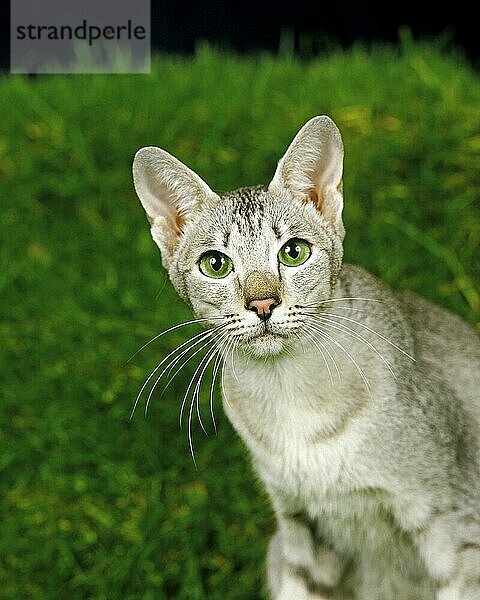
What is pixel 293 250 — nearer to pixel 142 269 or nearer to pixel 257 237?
pixel 257 237

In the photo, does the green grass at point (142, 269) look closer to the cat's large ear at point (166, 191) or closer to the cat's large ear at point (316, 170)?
the cat's large ear at point (166, 191)

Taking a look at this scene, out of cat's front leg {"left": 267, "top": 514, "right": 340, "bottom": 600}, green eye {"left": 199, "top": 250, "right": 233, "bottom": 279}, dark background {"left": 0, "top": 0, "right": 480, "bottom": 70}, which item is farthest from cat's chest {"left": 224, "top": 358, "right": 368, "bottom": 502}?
dark background {"left": 0, "top": 0, "right": 480, "bottom": 70}

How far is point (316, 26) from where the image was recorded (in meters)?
4.08

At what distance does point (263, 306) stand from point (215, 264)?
0.14 meters

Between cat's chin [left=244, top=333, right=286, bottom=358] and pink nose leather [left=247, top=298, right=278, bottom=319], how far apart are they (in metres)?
0.04

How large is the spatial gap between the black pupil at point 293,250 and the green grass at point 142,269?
875 millimetres

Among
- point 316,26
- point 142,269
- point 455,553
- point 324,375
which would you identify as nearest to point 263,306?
point 324,375

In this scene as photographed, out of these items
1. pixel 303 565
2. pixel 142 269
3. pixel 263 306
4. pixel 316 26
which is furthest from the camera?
pixel 316 26

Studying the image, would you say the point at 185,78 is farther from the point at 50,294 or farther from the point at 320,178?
the point at 320,178

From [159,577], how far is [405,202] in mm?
1257

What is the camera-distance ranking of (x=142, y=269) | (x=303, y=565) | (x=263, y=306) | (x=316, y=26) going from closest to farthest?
(x=263, y=306)
(x=303, y=565)
(x=142, y=269)
(x=316, y=26)

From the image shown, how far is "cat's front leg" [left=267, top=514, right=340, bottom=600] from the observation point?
2.07 metres

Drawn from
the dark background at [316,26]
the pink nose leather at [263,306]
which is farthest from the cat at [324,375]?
the dark background at [316,26]

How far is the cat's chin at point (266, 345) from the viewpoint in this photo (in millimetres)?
1721
